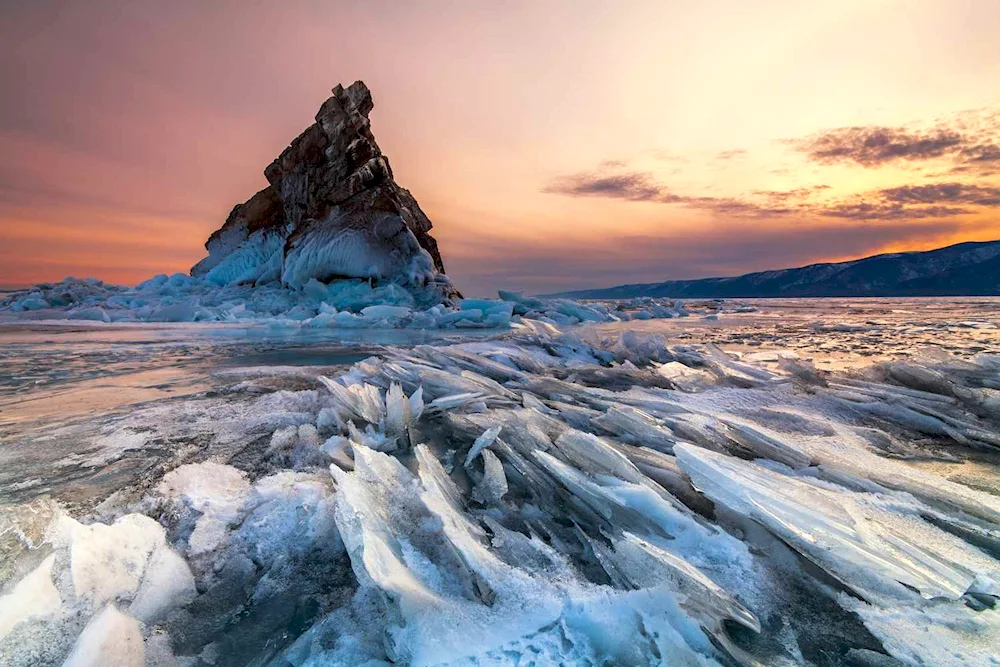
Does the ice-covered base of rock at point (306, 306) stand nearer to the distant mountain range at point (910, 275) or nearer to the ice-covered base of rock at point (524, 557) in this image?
the ice-covered base of rock at point (524, 557)

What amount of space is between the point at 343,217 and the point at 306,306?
4179 millimetres

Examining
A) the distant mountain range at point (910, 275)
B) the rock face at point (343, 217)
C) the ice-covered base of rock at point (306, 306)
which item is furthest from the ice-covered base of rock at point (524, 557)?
the distant mountain range at point (910, 275)

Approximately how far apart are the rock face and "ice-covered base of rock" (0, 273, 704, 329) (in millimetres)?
704

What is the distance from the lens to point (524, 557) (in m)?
1.20

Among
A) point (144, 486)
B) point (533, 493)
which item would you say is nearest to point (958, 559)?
point (533, 493)

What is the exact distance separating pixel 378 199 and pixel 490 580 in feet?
65.1

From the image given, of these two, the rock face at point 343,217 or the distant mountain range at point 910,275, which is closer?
the rock face at point 343,217

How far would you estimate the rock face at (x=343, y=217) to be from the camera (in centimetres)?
→ 1861

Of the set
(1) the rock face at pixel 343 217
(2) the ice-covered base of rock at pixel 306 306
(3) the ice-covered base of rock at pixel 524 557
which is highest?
(1) the rock face at pixel 343 217

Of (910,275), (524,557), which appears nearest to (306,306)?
(524,557)

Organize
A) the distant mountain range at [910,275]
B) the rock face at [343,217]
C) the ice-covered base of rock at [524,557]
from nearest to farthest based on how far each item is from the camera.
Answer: the ice-covered base of rock at [524,557], the rock face at [343,217], the distant mountain range at [910,275]

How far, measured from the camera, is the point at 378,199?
19.1 metres

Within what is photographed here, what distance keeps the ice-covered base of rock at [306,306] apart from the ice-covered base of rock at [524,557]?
1171cm

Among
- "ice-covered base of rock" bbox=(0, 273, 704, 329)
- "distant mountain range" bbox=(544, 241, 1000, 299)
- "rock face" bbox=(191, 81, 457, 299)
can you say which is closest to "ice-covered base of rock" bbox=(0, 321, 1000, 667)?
"ice-covered base of rock" bbox=(0, 273, 704, 329)
